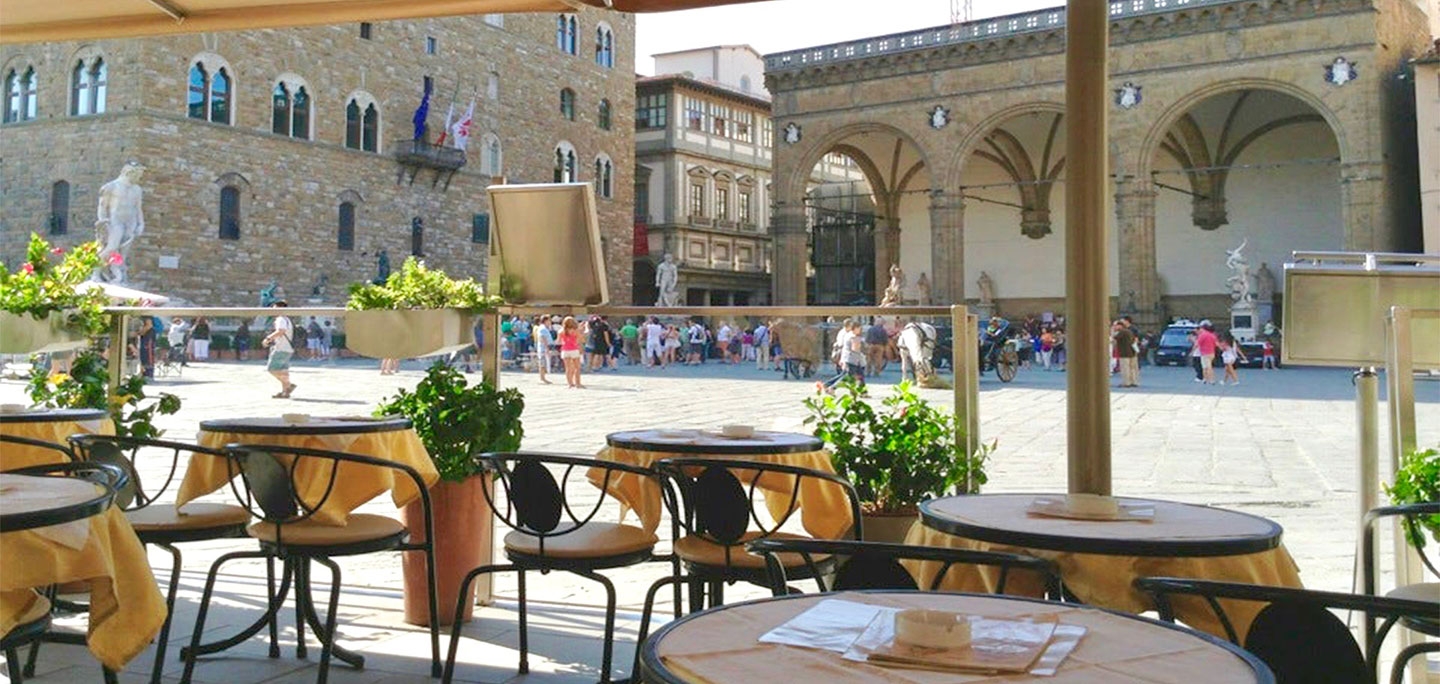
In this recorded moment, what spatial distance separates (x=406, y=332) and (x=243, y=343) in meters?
21.5

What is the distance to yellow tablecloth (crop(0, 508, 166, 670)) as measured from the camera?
6.07ft

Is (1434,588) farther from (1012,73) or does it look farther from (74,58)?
(74,58)

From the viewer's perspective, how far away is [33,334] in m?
4.16

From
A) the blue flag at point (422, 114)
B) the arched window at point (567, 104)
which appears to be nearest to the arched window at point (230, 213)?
the blue flag at point (422, 114)

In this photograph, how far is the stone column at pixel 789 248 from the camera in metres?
27.5

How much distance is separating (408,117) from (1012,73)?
1471 cm

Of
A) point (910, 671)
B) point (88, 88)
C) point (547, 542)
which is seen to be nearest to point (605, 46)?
point (88, 88)

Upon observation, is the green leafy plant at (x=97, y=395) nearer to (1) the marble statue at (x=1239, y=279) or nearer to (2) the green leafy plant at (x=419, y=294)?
(2) the green leafy plant at (x=419, y=294)

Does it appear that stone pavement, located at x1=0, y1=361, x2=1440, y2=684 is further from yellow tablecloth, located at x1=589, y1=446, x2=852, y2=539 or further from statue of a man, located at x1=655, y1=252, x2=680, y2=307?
statue of a man, located at x1=655, y1=252, x2=680, y2=307

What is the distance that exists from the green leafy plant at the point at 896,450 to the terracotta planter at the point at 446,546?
114 centimetres

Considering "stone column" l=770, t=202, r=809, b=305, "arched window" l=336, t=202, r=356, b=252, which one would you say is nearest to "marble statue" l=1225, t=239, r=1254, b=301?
"stone column" l=770, t=202, r=809, b=305

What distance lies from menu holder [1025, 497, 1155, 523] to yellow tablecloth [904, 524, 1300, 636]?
0.18 metres

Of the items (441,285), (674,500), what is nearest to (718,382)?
(441,285)

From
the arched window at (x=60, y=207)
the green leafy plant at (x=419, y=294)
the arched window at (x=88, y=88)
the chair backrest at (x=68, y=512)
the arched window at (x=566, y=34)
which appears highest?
the arched window at (x=566, y=34)
